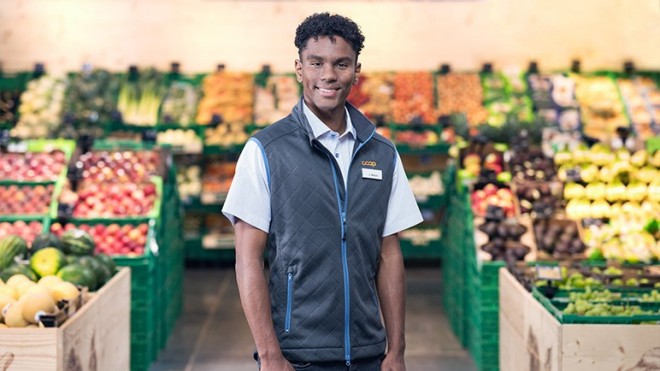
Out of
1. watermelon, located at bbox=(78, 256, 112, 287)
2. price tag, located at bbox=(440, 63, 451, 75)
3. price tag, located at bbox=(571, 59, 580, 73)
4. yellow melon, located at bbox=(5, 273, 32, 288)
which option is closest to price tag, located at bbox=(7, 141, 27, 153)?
watermelon, located at bbox=(78, 256, 112, 287)

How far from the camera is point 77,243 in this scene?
5.33 metres

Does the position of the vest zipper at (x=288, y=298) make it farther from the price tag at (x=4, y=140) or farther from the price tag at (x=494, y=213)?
the price tag at (x=4, y=140)

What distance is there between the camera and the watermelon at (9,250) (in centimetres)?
497

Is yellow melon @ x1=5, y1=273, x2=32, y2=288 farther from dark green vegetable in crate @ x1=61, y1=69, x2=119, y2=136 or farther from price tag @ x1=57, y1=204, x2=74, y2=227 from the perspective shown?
dark green vegetable in crate @ x1=61, y1=69, x2=119, y2=136

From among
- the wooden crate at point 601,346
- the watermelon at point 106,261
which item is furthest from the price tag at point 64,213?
the wooden crate at point 601,346

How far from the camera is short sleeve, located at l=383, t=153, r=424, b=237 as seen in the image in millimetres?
2766

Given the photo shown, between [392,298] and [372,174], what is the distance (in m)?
0.35

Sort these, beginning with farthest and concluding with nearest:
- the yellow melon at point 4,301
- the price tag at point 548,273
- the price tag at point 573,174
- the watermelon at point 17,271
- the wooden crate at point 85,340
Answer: the price tag at point 573,174, the price tag at point 548,273, the watermelon at point 17,271, the yellow melon at point 4,301, the wooden crate at point 85,340

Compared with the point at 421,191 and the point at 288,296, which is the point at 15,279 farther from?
the point at 421,191

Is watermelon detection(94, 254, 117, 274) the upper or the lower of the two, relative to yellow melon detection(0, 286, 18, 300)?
upper

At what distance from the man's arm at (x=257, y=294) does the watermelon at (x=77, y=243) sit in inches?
116

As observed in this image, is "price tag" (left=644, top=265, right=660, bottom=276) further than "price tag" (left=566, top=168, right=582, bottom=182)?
No

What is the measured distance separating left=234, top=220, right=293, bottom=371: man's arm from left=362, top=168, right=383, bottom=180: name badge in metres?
0.32

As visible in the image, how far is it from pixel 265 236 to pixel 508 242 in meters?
3.66
